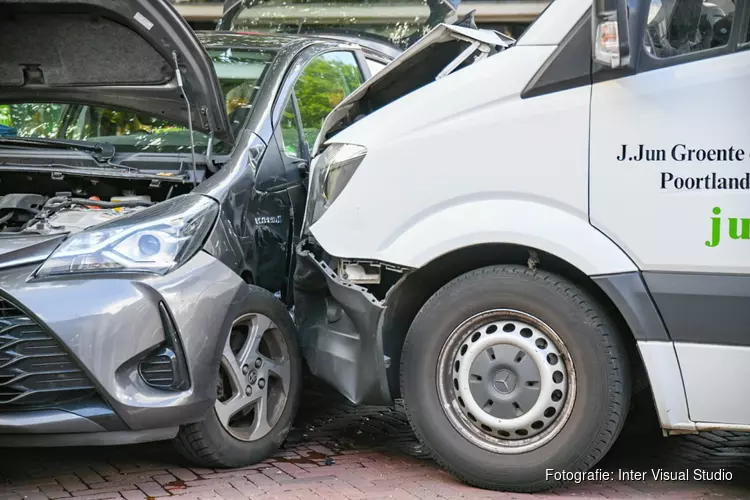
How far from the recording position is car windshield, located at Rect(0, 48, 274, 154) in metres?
5.69

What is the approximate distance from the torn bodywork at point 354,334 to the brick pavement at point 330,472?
1.37 feet

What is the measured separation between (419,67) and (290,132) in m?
0.96

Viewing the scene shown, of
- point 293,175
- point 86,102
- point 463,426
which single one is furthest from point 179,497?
point 86,102

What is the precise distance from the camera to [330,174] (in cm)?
500

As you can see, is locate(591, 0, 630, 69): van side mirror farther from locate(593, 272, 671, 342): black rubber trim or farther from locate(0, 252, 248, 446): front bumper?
locate(0, 252, 248, 446): front bumper

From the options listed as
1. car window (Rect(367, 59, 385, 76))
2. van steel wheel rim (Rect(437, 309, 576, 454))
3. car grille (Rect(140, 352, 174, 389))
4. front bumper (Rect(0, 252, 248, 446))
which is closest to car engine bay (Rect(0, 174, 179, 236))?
front bumper (Rect(0, 252, 248, 446))

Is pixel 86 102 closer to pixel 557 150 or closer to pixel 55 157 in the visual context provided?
pixel 55 157

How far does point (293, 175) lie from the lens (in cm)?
586

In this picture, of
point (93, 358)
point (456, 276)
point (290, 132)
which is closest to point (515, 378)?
point (456, 276)

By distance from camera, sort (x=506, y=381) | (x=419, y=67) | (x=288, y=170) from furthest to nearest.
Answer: (x=288, y=170)
(x=419, y=67)
(x=506, y=381)

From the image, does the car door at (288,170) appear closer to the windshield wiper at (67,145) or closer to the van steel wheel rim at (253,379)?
the van steel wheel rim at (253,379)

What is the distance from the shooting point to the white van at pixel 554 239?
4246mm

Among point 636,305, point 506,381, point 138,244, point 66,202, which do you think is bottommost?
point 506,381

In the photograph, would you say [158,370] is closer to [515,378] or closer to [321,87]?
[515,378]
